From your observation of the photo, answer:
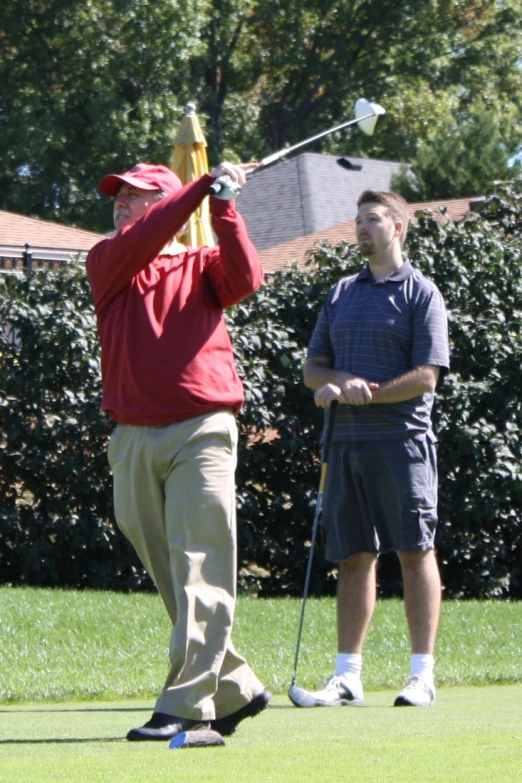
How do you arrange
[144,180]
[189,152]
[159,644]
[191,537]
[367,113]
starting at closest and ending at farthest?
[191,537]
[144,180]
[367,113]
[189,152]
[159,644]

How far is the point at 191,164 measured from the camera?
7496 millimetres

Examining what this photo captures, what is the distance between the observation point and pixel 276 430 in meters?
10.2

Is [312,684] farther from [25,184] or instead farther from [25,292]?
[25,184]

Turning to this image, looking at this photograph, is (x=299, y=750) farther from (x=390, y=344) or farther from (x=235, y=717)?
(x=390, y=344)

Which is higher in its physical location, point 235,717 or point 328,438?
point 328,438

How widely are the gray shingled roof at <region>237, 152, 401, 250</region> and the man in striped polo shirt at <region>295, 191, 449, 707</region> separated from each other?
17.1m

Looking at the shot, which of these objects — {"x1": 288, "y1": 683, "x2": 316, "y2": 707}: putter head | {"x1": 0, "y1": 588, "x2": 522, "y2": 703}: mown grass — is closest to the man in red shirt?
{"x1": 288, "y1": 683, "x2": 316, "y2": 707}: putter head

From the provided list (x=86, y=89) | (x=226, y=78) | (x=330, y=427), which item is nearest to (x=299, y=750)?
(x=330, y=427)

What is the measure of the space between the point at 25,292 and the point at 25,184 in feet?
83.2

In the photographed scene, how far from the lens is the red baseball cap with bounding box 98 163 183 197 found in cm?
461

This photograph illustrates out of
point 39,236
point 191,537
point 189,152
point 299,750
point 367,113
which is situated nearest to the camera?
point 299,750

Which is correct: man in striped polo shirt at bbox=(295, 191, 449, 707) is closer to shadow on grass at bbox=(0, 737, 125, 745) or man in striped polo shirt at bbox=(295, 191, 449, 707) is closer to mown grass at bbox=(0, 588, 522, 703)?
mown grass at bbox=(0, 588, 522, 703)

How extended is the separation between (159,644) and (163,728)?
139 inches

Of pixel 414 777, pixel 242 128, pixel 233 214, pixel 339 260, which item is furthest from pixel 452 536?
pixel 242 128
